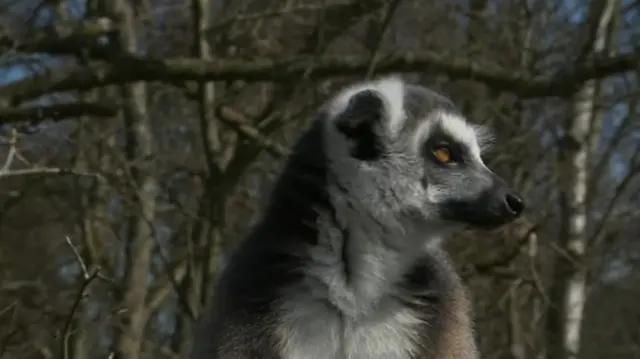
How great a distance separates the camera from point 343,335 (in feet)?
9.73

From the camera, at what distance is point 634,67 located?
570cm

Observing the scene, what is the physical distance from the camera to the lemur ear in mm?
3197

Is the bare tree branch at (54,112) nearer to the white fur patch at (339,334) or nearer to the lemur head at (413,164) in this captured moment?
the lemur head at (413,164)

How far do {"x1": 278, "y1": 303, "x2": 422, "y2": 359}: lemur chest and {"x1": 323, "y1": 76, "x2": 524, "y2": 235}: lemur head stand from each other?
38 cm

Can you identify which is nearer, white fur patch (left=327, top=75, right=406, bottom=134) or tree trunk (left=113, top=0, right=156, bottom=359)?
white fur patch (left=327, top=75, right=406, bottom=134)

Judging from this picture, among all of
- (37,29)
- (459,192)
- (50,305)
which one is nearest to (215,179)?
(37,29)

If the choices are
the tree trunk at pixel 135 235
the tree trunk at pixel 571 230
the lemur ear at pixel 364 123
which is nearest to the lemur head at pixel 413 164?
the lemur ear at pixel 364 123

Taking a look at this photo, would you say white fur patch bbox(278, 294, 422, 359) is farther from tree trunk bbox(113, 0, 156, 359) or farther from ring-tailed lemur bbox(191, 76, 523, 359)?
tree trunk bbox(113, 0, 156, 359)

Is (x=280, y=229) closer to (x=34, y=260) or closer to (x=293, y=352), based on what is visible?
(x=293, y=352)

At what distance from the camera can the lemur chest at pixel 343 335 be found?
2.92 m

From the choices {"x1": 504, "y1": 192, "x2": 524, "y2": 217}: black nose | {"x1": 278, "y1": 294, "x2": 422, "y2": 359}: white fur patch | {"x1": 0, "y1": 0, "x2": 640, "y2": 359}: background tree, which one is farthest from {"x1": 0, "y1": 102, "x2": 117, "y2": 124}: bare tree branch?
{"x1": 504, "y1": 192, "x2": 524, "y2": 217}: black nose

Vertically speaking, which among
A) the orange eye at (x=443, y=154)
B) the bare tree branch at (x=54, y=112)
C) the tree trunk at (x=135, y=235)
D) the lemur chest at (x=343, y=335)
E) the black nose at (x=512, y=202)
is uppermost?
the orange eye at (x=443, y=154)

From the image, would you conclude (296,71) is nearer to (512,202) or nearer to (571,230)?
(512,202)

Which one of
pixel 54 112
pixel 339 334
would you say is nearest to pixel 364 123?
pixel 339 334
